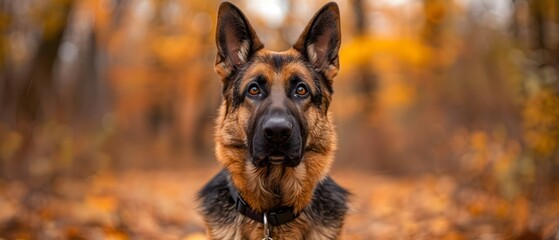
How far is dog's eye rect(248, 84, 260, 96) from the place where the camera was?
416 centimetres

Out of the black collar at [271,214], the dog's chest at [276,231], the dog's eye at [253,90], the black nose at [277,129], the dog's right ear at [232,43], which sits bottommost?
the dog's chest at [276,231]

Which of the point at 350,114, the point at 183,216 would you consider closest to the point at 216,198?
the point at 183,216

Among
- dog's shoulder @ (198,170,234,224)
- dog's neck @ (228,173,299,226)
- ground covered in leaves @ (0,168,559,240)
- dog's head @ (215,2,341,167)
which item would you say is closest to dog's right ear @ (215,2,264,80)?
dog's head @ (215,2,341,167)

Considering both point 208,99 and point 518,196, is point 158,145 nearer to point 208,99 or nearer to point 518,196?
point 208,99

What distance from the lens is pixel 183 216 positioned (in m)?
8.76

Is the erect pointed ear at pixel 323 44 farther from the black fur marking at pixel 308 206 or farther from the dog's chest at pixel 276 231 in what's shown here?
the dog's chest at pixel 276 231

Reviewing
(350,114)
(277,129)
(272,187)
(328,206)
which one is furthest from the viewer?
(350,114)

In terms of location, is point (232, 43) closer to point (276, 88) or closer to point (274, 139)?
point (276, 88)

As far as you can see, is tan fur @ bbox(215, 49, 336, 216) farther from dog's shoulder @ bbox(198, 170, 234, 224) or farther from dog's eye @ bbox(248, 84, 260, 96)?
dog's shoulder @ bbox(198, 170, 234, 224)

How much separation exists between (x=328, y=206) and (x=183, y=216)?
5.10 metres

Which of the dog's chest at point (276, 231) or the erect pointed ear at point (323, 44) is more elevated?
the erect pointed ear at point (323, 44)

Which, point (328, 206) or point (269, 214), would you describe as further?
point (328, 206)

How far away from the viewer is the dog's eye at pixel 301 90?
13.7ft

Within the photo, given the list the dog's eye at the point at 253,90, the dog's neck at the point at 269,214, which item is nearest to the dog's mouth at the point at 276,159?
the dog's neck at the point at 269,214
